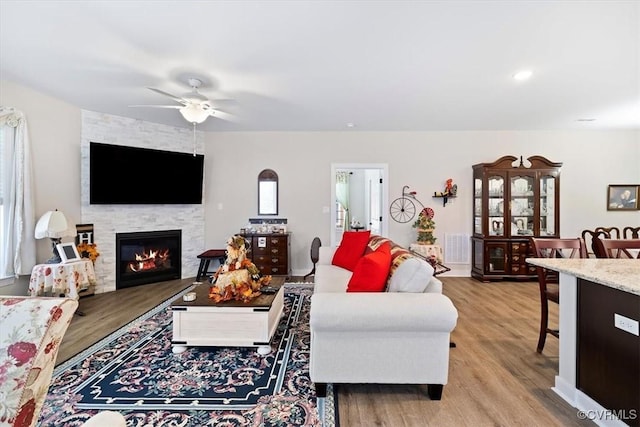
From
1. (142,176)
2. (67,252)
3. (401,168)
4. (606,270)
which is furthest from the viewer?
(401,168)

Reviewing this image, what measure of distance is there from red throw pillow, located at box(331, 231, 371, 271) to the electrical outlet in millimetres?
2328

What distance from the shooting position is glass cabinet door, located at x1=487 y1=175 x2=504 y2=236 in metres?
5.03

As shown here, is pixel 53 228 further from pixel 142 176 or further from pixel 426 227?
pixel 426 227

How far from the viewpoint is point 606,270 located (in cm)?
184

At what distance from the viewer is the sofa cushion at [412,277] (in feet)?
6.79

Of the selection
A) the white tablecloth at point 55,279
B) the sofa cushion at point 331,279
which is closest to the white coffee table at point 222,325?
the sofa cushion at point 331,279

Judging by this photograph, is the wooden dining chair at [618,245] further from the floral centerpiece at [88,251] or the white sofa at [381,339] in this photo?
the floral centerpiece at [88,251]

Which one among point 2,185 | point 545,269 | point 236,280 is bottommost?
point 236,280

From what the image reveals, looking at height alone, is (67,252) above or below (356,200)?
below

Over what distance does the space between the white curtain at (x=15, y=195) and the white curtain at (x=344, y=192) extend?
6.39 metres

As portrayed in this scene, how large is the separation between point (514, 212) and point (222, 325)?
4.94 meters

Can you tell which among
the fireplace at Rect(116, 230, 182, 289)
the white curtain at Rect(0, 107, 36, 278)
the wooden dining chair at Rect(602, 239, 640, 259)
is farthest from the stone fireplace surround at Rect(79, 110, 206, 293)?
the wooden dining chair at Rect(602, 239, 640, 259)

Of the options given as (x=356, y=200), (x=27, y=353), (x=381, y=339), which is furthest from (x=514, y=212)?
(x=27, y=353)

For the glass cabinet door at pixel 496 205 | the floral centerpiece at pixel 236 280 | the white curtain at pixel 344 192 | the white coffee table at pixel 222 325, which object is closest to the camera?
the white coffee table at pixel 222 325
